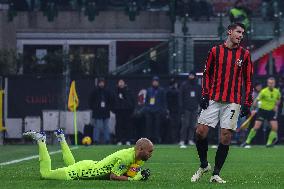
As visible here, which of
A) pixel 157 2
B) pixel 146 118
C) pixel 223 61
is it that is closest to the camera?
pixel 223 61

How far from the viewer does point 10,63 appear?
36469mm

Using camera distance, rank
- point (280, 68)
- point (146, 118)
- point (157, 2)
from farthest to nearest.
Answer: point (157, 2) < point (280, 68) < point (146, 118)

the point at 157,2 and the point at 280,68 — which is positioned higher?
the point at 157,2

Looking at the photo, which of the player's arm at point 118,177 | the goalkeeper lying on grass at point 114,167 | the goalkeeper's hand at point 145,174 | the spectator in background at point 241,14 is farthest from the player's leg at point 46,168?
the spectator in background at point 241,14

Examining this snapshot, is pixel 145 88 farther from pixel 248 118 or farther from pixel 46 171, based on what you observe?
pixel 46 171

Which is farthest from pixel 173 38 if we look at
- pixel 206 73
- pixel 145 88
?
pixel 206 73

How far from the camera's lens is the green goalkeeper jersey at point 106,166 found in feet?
44.5

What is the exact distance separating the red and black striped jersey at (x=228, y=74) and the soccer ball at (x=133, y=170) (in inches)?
52.3

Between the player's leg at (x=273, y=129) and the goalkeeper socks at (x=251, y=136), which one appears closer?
the player's leg at (x=273, y=129)

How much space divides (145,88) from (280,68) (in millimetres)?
5151

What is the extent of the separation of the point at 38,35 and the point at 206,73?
28.9 meters

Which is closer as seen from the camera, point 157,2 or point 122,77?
point 122,77

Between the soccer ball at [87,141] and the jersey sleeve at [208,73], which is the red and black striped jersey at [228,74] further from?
the soccer ball at [87,141]

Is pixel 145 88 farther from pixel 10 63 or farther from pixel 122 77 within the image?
pixel 10 63
